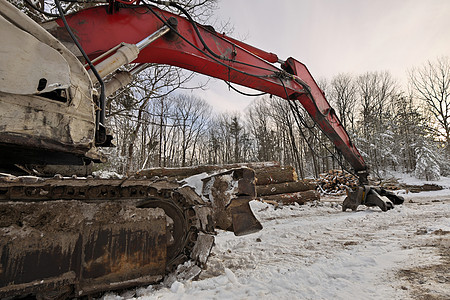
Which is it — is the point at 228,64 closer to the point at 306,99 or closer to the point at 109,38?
the point at 109,38

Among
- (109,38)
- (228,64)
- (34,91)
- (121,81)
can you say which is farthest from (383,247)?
(109,38)

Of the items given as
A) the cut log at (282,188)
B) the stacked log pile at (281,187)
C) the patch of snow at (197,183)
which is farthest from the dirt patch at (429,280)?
the cut log at (282,188)

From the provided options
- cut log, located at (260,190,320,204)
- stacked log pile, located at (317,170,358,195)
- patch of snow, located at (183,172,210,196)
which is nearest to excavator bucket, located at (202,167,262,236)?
patch of snow, located at (183,172,210,196)

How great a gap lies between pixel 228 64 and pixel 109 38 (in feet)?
6.43

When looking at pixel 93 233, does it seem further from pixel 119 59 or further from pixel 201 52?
pixel 201 52

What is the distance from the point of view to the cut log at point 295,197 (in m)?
A: 7.71

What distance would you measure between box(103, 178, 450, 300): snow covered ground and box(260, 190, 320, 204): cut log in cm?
394

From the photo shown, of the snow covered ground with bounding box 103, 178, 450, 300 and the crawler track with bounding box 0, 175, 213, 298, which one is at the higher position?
the crawler track with bounding box 0, 175, 213, 298

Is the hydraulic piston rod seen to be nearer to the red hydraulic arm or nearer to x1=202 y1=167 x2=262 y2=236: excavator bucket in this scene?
the red hydraulic arm

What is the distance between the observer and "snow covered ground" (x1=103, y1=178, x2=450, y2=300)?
5.55 feet

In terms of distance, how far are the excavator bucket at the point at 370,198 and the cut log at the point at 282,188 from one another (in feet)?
7.13

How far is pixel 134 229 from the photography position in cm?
189

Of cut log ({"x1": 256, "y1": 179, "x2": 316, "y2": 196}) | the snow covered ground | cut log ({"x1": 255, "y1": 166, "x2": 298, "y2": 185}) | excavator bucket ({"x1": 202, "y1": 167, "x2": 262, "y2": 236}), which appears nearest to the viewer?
the snow covered ground

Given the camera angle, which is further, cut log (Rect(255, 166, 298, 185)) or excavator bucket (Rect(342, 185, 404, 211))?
cut log (Rect(255, 166, 298, 185))
